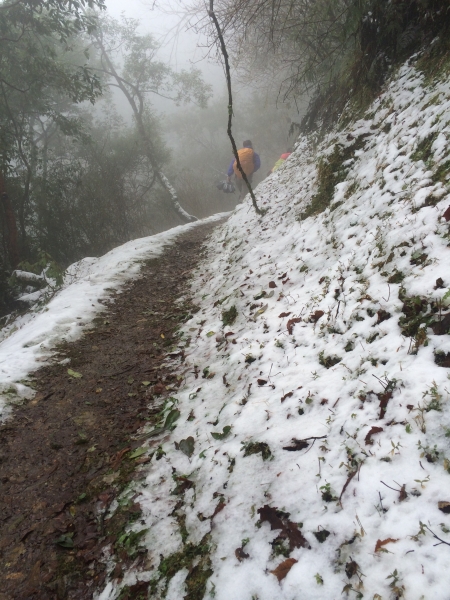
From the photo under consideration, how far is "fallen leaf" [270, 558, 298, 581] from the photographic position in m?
1.76

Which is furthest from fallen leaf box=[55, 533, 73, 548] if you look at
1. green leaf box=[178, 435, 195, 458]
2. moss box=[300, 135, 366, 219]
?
moss box=[300, 135, 366, 219]

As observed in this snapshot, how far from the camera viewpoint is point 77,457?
3.25 meters

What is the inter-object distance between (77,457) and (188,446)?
107cm

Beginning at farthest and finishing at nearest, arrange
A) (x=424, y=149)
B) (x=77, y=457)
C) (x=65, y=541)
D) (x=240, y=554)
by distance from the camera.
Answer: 1. (x=424, y=149)
2. (x=77, y=457)
3. (x=65, y=541)
4. (x=240, y=554)

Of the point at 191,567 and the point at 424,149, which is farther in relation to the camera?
the point at 424,149

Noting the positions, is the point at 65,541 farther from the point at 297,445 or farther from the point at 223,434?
the point at 297,445

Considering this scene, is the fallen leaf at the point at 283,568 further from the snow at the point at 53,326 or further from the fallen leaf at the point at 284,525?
the snow at the point at 53,326

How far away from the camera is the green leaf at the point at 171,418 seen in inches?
134

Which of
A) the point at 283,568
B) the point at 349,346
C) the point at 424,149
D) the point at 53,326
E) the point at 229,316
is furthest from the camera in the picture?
the point at 53,326

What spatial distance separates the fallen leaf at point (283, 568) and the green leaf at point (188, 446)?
1.27 metres

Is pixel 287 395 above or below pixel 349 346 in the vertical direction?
below

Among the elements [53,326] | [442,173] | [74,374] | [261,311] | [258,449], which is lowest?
[258,449]

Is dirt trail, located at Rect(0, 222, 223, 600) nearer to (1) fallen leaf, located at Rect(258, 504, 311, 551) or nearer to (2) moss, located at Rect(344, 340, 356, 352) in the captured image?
(1) fallen leaf, located at Rect(258, 504, 311, 551)

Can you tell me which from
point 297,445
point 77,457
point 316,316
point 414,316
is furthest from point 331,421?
point 77,457
